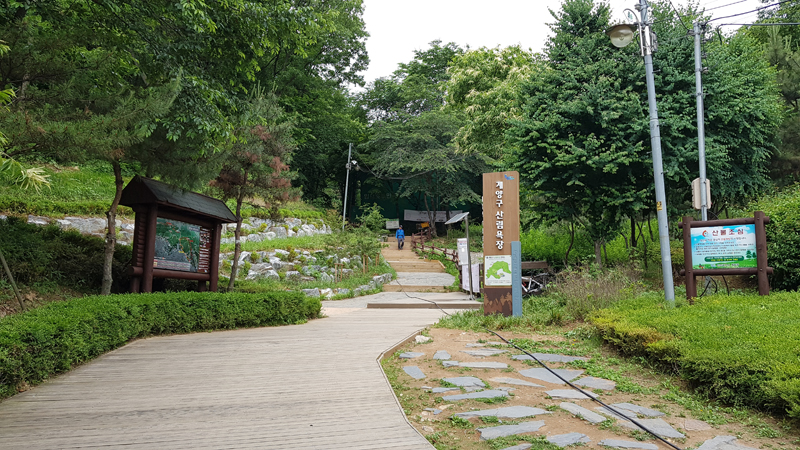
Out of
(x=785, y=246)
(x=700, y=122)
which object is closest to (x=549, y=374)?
(x=785, y=246)

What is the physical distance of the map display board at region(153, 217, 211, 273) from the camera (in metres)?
9.80

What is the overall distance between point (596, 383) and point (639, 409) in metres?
0.76

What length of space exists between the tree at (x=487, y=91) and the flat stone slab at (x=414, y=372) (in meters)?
12.4

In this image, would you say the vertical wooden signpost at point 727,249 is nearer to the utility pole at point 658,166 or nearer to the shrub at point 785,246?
the utility pole at point 658,166

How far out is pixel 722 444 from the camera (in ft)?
11.5

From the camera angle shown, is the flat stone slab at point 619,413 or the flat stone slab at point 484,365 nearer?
the flat stone slab at point 619,413

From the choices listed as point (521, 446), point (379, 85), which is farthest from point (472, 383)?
point (379, 85)

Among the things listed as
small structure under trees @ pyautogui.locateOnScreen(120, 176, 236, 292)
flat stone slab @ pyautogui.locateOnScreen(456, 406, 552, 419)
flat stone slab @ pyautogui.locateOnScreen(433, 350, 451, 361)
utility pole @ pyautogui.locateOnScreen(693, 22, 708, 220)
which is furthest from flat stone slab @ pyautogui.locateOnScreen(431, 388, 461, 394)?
utility pole @ pyautogui.locateOnScreen(693, 22, 708, 220)

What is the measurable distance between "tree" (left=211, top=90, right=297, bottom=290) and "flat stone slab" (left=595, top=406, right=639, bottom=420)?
418 inches

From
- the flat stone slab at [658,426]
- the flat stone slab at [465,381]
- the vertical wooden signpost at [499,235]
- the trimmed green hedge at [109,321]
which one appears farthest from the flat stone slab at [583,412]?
the trimmed green hedge at [109,321]

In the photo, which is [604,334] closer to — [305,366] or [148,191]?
[305,366]

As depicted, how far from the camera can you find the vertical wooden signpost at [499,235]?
29.6ft

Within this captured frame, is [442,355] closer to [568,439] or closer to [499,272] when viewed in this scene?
[568,439]

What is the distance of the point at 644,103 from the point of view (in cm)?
1241
